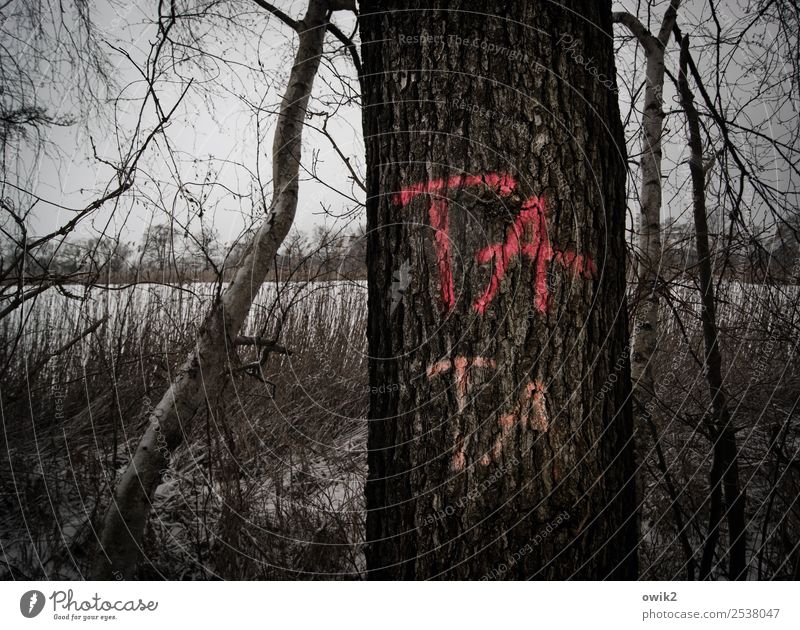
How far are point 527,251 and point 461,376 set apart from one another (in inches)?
11.9

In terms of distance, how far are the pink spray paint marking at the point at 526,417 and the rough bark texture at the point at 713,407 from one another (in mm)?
797

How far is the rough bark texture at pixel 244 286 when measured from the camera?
5.26ft

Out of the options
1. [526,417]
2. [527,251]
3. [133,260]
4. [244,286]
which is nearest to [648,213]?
[527,251]

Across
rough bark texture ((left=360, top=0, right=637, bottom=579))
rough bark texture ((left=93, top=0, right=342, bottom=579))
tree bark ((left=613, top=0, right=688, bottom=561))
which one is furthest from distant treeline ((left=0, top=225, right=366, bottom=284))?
tree bark ((left=613, top=0, right=688, bottom=561))

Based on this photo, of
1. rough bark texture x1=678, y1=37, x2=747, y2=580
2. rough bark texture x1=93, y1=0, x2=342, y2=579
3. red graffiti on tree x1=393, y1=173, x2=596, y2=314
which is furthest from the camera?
rough bark texture x1=93, y1=0, x2=342, y2=579

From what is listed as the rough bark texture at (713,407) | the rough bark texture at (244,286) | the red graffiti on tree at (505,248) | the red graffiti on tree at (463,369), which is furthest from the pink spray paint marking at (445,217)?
the rough bark texture at (713,407)

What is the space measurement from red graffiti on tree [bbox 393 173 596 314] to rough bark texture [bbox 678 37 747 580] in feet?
2.71

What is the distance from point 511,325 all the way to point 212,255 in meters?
1.12

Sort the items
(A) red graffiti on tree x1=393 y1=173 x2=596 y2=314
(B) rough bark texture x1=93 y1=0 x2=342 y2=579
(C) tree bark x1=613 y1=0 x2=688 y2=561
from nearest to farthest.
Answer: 1. (A) red graffiti on tree x1=393 y1=173 x2=596 y2=314
2. (B) rough bark texture x1=93 y1=0 x2=342 y2=579
3. (C) tree bark x1=613 y1=0 x2=688 y2=561

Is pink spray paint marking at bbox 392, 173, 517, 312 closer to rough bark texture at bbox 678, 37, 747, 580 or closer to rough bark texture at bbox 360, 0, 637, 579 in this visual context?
rough bark texture at bbox 360, 0, 637, 579

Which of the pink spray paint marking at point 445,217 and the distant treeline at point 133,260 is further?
the distant treeline at point 133,260

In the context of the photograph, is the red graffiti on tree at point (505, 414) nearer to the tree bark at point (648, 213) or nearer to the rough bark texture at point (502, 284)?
the rough bark texture at point (502, 284)

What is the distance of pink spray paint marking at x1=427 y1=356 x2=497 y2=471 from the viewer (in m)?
1.05
